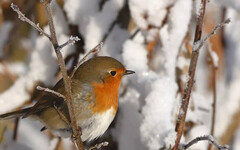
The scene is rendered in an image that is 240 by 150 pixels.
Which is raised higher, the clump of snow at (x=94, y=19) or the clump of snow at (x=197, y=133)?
the clump of snow at (x=94, y=19)

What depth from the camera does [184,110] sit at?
190 centimetres

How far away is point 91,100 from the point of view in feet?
8.18

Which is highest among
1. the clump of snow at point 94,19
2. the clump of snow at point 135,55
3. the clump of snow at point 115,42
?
the clump of snow at point 94,19

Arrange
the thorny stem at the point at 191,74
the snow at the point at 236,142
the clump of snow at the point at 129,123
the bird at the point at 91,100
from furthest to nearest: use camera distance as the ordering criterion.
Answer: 1. the snow at the point at 236,142
2. the clump of snow at the point at 129,123
3. the bird at the point at 91,100
4. the thorny stem at the point at 191,74

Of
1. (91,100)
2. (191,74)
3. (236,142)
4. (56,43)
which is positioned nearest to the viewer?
(56,43)

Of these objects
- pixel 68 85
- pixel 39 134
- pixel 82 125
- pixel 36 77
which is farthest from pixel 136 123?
pixel 39 134

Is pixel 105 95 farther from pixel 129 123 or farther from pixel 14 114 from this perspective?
pixel 14 114

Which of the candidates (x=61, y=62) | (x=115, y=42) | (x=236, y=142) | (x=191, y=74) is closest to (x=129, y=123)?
(x=115, y=42)

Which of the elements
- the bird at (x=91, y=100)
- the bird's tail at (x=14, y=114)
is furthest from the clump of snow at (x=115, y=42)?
the bird's tail at (x=14, y=114)

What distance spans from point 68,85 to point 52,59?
138 cm

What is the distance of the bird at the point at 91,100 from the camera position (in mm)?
2486

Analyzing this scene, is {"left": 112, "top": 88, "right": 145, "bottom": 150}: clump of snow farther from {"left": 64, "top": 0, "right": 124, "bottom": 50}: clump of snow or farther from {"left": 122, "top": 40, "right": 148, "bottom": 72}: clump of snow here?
{"left": 64, "top": 0, "right": 124, "bottom": 50}: clump of snow

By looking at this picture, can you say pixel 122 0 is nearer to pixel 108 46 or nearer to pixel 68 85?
pixel 108 46

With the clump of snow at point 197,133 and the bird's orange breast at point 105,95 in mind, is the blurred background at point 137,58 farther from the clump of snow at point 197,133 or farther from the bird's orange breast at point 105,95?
the bird's orange breast at point 105,95
